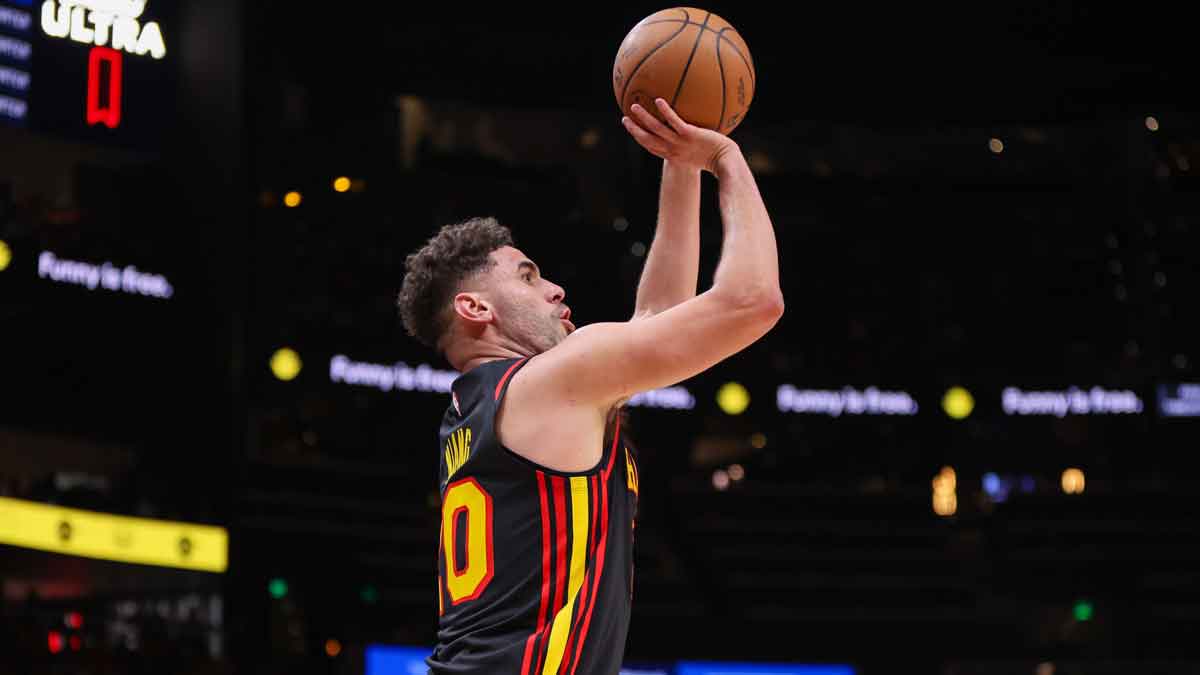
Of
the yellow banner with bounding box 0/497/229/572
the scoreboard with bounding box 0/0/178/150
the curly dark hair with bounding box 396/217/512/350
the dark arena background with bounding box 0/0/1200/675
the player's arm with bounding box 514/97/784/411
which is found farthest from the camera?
the dark arena background with bounding box 0/0/1200/675

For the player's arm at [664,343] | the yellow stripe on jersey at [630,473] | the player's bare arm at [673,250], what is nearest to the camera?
the player's arm at [664,343]

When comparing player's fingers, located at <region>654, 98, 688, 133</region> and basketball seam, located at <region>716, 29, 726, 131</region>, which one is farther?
basketball seam, located at <region>716, 29, 726, 131</region>

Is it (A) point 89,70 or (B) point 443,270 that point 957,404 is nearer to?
(A) point 89,70

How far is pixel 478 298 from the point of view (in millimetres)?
2992

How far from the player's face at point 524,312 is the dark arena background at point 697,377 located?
7403 mm

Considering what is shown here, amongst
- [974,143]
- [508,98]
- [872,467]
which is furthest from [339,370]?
[974,143]

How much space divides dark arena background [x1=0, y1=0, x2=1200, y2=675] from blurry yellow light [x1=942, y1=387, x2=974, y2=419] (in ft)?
0.11

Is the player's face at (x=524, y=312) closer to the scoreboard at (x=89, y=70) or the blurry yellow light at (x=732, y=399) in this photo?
the scoreboard at (x=89, y=70)

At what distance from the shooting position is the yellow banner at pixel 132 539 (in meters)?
10.3

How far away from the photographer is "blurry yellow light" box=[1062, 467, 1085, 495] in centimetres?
1720

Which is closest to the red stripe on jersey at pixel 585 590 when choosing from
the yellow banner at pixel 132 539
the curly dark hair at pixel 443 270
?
the curly dark hair at pixel 443 270

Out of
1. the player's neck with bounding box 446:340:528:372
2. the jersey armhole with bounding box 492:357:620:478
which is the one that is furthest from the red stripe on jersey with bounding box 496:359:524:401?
the player's neck with bounding box 446:340:528:372

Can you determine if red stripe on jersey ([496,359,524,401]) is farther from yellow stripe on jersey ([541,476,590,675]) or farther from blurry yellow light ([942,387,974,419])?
blurry yellow light ([942,387,974,419])

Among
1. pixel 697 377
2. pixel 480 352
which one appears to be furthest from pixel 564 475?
pixel 697 377
